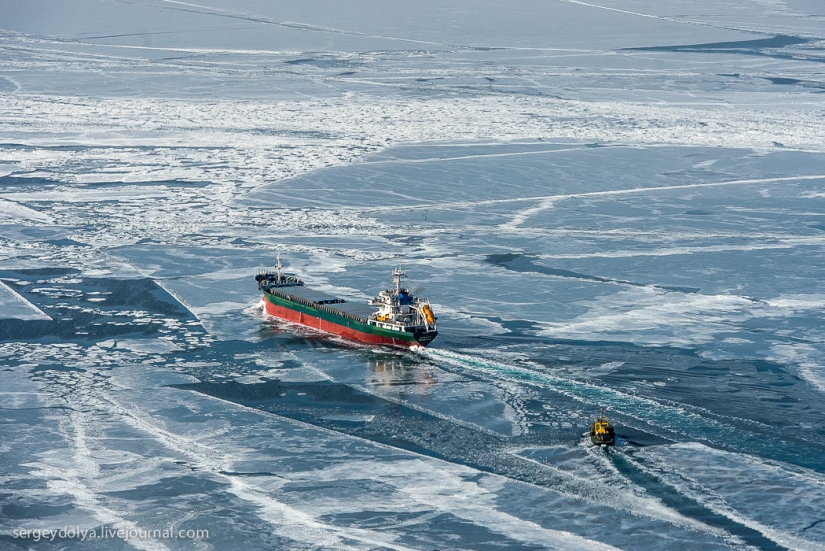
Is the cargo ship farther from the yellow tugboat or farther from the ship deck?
the yellow tugboat

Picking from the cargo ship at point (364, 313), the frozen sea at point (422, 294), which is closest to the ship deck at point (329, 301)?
the cargo ship at point (364, 313)

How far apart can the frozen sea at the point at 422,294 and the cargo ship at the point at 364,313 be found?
0.96ft

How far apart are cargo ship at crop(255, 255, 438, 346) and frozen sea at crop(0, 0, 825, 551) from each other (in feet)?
0.96

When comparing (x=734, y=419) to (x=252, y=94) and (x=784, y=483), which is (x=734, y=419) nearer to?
(x=784, y=483)

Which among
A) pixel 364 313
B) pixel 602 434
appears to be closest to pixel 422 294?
pixel 364 313

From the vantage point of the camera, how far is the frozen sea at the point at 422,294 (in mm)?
11141

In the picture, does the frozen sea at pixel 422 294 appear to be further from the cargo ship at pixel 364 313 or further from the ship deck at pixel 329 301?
the ship deck at pixel 329 301

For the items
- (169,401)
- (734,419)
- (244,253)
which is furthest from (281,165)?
(734,419)

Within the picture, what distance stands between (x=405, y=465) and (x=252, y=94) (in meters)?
29.4

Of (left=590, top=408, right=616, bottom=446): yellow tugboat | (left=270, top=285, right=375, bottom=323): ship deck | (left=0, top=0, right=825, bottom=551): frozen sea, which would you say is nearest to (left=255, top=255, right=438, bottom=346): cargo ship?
(left=270, top=285, right=375, bottom=323): ship deck

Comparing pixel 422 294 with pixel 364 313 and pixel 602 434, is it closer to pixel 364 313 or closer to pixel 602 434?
pixel 364 313

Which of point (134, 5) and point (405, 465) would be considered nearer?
point (405, 465)

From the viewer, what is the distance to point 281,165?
2938cm

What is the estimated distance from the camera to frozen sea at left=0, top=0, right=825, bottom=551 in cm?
1114
